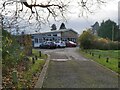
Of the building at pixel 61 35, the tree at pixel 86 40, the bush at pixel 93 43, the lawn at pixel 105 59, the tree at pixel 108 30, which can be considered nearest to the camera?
the lawn at pixel 105 59

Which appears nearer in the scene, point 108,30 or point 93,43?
point 93,43

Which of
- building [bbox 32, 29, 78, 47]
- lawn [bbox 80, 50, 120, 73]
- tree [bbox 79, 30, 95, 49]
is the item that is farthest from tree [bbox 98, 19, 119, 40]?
lawn [bbox 80, 50, 120, 73]

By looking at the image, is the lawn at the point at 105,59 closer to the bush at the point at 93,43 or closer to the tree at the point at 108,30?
the bush at the point at 93,43

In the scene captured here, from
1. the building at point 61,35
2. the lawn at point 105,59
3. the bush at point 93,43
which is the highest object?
the building at point 61,35

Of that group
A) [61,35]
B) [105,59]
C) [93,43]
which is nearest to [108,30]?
[61,35]

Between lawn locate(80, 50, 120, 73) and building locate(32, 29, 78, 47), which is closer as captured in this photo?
lawn locate(80, 50, 120, 73)

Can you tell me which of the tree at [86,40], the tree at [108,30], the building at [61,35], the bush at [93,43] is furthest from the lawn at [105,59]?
the tree at [108,30]

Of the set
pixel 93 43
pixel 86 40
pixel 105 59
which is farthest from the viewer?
pixel 93 43

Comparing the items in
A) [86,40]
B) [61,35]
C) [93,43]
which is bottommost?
[93,43]

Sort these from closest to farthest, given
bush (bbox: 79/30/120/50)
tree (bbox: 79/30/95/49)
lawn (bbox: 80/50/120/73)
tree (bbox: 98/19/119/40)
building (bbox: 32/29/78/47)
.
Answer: lawn (bbox: 80/50/120/73), tree (bbox: 79/30/95/49), bush (bbox: 79/30/120/50), building (bbox: 32/29/78/47), tree (bbox: 98/19/119/40)

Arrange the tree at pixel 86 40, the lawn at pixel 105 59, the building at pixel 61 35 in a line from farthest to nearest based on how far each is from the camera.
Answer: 1. the building at pixel 61 35
2. the tree at pixel 86 40
3. the lawn at pixel 105 59

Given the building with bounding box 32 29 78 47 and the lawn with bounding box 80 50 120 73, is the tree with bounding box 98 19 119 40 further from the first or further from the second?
the lawn with bounding box 80 50 120 73

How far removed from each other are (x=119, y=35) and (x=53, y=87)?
251 feet

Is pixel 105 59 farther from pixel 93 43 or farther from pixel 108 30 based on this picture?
pixel 108 30
